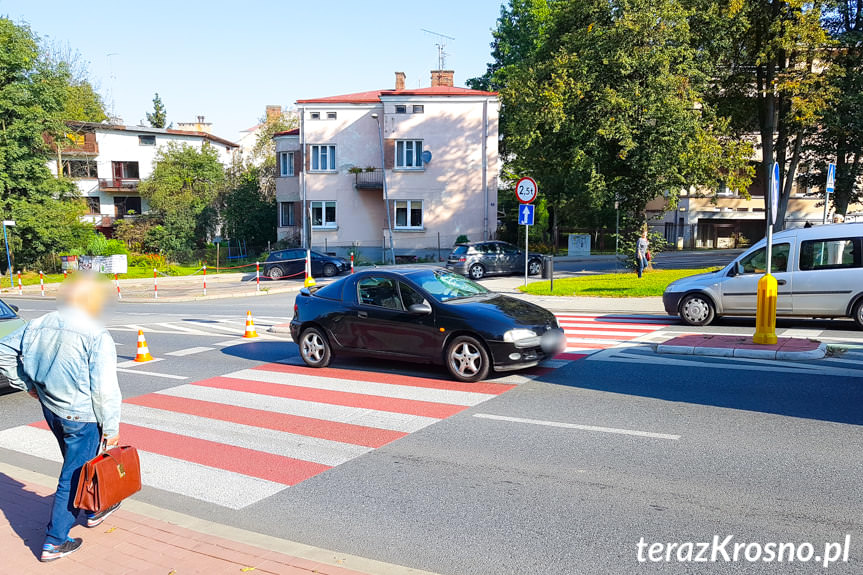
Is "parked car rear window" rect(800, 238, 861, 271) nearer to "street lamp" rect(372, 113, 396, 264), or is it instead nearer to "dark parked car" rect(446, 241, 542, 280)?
"dark parked car" rect(446, 241, 542, 280)

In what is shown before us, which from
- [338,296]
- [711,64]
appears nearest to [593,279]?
[711,64]

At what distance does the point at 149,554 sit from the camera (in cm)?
439

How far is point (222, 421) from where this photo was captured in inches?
311

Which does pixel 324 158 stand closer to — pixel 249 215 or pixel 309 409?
pixel 249 215

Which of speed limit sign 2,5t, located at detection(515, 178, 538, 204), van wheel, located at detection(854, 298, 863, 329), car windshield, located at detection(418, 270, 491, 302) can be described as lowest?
van wheel, located at detection(854, 298, 863, 329)

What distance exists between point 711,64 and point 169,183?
37072mm

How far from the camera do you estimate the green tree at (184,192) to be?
4562 centimetres

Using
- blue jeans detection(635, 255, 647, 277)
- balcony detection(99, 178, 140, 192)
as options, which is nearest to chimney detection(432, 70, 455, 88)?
blue jeans detection(635, 255, 647, 277)

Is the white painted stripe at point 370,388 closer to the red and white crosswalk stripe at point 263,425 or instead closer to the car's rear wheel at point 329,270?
the red and white crosswalk stripe at point 263,425

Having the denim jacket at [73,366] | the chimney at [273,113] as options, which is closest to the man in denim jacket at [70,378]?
the denim jacket at [73,366]

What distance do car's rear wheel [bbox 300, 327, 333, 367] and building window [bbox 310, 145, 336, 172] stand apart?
31.2 metres

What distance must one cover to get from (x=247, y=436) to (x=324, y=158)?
35206 mm

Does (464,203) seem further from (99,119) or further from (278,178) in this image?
(99,119)

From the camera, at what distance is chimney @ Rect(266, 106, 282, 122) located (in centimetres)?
5366
